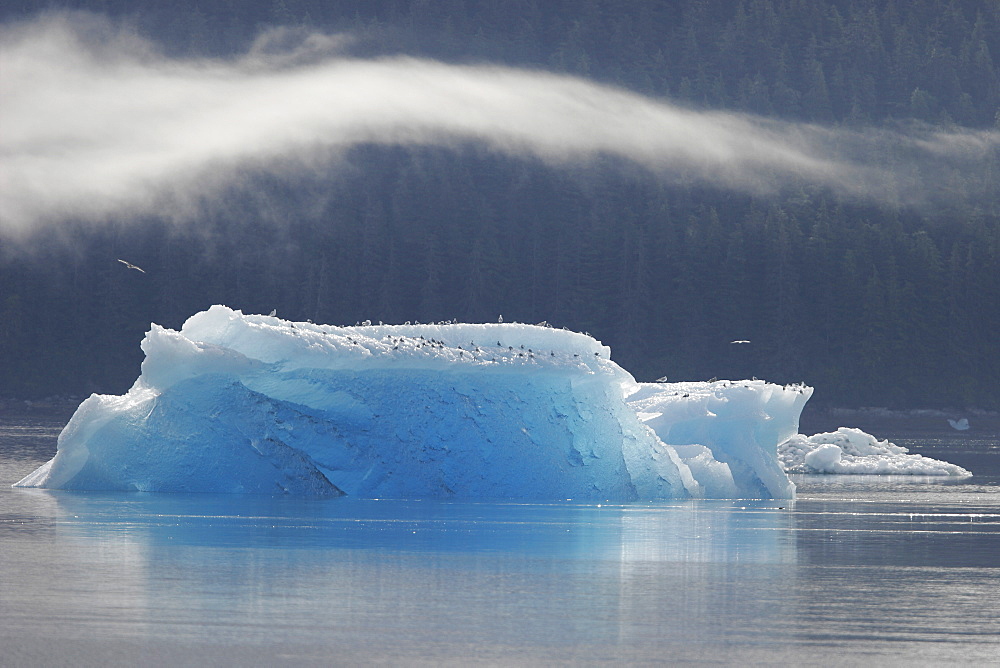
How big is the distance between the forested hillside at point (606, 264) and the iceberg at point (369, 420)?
209ft

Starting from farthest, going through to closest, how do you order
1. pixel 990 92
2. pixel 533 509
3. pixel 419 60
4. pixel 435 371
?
pixel 419 60
pixel 990 92
pixel 435 371
pixel 533 509

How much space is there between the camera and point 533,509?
70.3ft

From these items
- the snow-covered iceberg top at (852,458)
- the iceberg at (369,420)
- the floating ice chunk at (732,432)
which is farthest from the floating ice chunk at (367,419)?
the snow-covered iceberg top at (852,458)

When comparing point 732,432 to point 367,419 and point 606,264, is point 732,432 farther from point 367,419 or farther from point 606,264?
point 606,264

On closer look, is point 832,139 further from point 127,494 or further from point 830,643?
point 830,643

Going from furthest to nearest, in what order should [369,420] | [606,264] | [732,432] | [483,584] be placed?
1. [606,264]
2. [732,432]
3. [369,420]
4. [483,584]

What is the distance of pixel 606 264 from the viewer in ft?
320

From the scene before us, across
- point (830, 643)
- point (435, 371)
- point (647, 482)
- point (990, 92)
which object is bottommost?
point (830, 643)

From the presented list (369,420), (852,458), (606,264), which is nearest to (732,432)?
(369,420)

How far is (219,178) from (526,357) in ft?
293

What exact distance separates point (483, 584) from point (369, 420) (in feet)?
31.9

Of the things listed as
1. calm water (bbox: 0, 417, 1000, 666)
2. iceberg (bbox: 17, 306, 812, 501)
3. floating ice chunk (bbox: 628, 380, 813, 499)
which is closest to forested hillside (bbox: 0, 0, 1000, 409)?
floating ice chunk (bbox: 628, 380, 813, 499)

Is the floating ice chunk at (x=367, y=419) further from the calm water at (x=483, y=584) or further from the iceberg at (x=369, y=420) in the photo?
the calm water at (x=483, y=584)

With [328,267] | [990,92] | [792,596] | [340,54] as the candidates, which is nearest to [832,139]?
[990,92]
